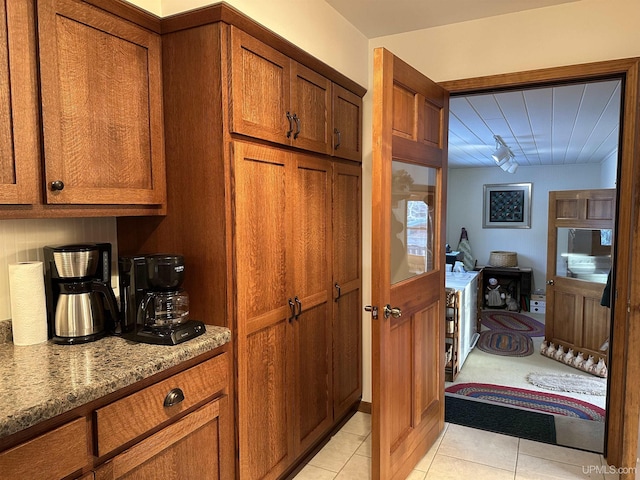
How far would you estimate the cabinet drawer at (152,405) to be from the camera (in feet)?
4.21

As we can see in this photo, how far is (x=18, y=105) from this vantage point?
134cm

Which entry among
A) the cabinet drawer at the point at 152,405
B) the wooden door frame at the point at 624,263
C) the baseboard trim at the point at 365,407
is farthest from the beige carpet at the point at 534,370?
the cabinet drawer at the point at 152,405

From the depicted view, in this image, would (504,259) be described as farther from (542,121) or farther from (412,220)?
(412,220)

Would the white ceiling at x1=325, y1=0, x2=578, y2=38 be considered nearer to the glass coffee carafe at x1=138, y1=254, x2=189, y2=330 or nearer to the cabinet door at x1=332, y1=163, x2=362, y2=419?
the cabinet door at x1=332, y1=163, x2=362, y2=419

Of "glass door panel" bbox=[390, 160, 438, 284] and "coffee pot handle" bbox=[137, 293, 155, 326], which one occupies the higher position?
"glass door panel" bbox=[390, 160, 438, 284]

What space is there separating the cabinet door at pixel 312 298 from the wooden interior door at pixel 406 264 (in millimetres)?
438

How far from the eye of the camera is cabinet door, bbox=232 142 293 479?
1807mm

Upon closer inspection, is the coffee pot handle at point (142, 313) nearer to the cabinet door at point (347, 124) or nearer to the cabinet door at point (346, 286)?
the cabinet door at point (346, 286)

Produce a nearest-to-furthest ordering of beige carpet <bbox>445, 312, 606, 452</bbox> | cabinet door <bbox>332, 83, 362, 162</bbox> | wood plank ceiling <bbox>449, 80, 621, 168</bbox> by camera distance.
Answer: cabinet door <bbox>332, 83, 362, 162</bbox>, beige carpet <bbox>445, 312, 606, 452</bbox>, wood plank ceiling <bbox>449, 80, 621, 168</bbox>

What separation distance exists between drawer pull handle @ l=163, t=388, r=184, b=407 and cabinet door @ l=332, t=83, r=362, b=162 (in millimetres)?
1500

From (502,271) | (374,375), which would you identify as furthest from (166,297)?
(502,271)

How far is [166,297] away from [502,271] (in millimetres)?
6488

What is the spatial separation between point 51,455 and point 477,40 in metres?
2.73

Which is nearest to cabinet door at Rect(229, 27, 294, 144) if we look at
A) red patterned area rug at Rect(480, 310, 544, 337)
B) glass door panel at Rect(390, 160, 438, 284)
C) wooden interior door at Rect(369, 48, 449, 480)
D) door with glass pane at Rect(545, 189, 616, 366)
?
wooden interior door at Rect(369, 48, 449, 480)
